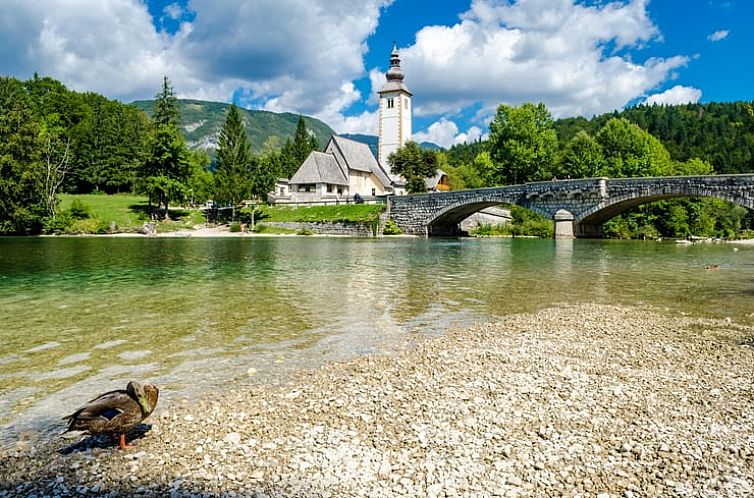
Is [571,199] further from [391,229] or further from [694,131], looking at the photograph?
[694,131]

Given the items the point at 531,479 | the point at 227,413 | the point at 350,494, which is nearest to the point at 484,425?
the point at 531,479

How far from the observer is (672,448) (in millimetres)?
5000

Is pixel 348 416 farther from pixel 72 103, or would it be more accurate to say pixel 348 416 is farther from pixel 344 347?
pixel 72 103

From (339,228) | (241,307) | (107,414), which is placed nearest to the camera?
(107,414)

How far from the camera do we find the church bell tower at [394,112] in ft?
286

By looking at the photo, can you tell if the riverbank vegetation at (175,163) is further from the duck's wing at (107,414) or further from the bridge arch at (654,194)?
the duck's wing at (107,414)

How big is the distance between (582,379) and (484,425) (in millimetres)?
2324

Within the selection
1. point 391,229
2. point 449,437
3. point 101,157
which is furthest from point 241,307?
point 101,157

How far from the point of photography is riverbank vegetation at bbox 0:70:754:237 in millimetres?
55844

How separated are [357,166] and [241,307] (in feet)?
227

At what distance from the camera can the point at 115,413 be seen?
5.00 metres

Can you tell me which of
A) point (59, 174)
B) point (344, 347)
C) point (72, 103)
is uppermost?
point (72, 103)

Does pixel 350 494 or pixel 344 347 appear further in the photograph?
pixel 344 347

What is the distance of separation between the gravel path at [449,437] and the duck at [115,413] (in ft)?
0.94
